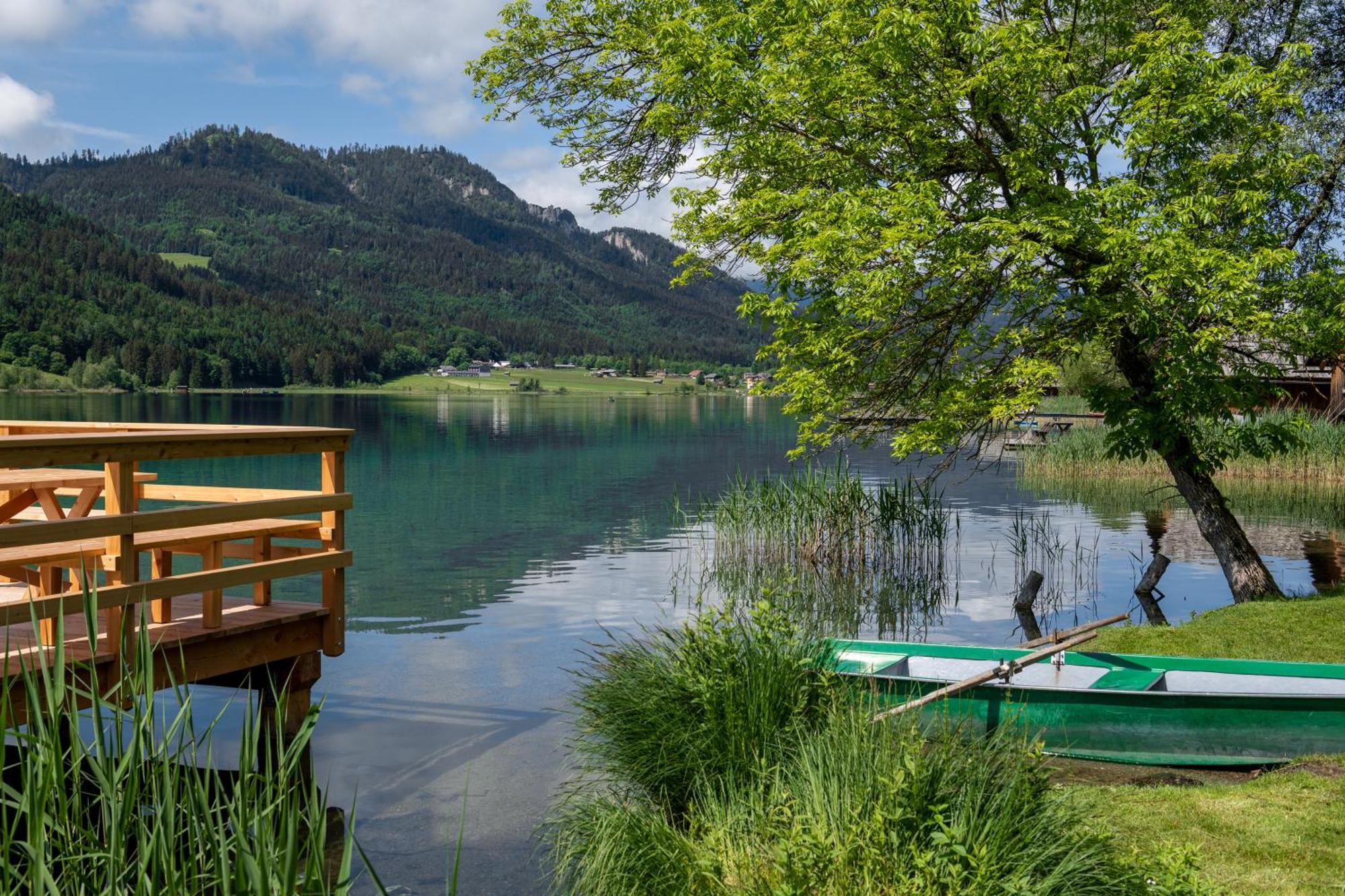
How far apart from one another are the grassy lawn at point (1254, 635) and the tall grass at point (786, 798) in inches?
215

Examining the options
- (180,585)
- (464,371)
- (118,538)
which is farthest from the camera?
(464,371)

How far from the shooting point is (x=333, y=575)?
30.1ft

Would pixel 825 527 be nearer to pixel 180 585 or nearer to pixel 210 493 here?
pixel 210 493

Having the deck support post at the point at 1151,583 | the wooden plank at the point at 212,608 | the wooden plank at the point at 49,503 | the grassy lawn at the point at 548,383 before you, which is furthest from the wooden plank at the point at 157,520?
the grassy lawn at the point at 548,383

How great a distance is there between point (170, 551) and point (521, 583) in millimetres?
10154

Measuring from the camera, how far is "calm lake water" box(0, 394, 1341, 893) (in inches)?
342

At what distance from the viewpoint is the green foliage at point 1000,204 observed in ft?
38.7

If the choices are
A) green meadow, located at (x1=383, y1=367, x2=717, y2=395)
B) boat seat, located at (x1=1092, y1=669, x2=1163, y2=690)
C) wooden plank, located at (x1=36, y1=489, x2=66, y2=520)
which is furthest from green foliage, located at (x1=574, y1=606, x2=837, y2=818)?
green meadow, located at (x1=383, y1=367, x2=717, y2=395)

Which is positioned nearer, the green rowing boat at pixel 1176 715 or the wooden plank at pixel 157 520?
the wooden plank at pixel 157 520

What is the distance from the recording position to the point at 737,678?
712 cm

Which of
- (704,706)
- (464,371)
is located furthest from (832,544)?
(464,371)

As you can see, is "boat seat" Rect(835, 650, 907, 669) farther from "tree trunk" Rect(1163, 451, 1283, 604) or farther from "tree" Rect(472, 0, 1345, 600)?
"tree trunk" Rect(1163, 451, 1283, 604)

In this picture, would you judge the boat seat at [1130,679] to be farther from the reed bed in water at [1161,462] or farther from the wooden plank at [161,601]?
the reed bed in water at [1161,462]

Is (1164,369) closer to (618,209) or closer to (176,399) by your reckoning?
(618,209)
